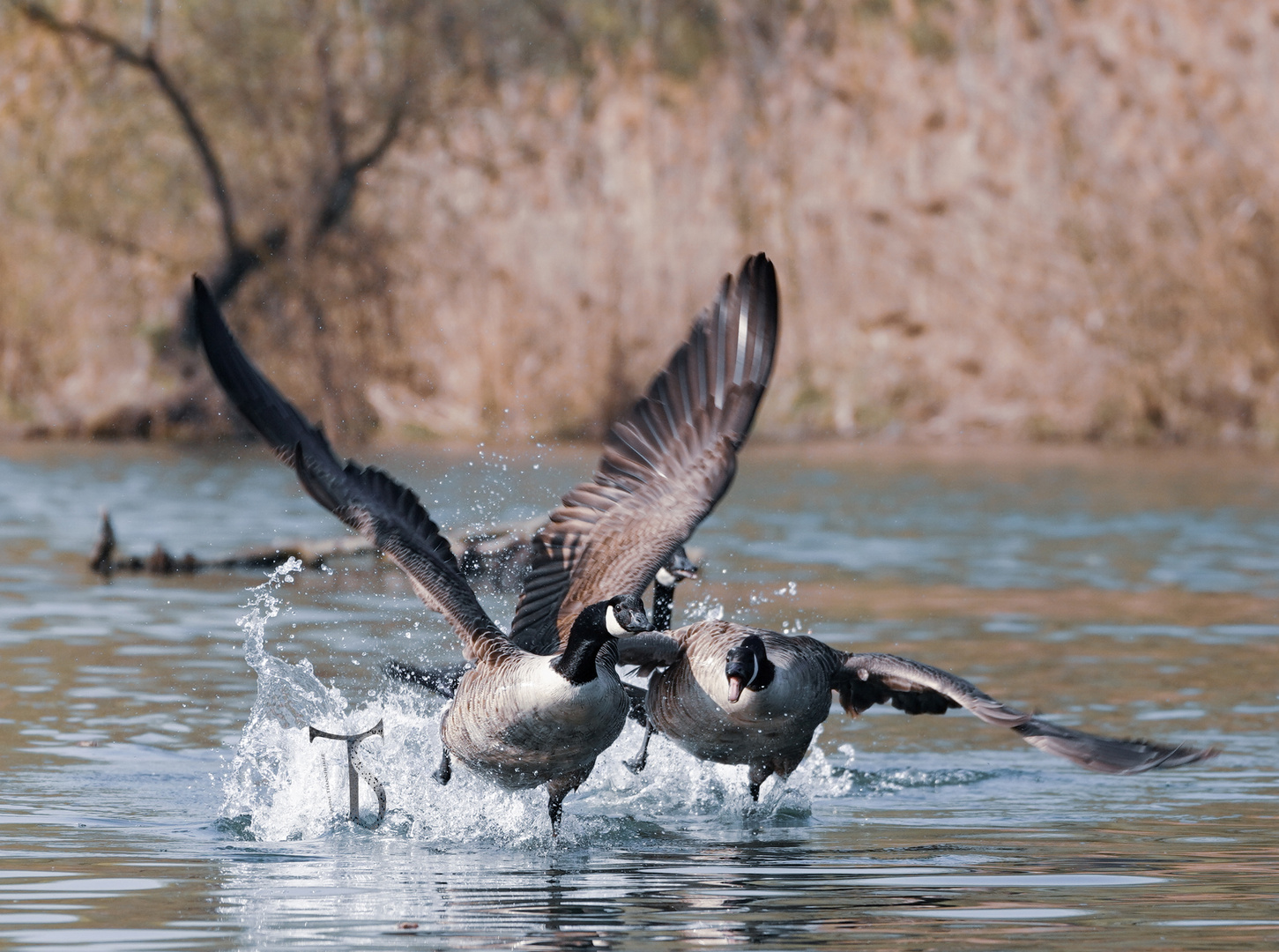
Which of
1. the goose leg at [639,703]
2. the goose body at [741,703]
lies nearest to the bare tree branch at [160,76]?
the goose leg at [639,703]

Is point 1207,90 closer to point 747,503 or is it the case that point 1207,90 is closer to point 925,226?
point 925,226

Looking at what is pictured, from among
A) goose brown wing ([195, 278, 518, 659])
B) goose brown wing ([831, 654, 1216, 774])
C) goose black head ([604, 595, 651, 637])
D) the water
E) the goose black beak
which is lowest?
the water

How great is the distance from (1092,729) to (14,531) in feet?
45.0

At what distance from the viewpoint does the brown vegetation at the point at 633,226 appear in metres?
33.6

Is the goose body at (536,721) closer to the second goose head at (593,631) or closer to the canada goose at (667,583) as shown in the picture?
the second goose head at (593,631)

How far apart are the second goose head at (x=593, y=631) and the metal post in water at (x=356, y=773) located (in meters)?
1.49

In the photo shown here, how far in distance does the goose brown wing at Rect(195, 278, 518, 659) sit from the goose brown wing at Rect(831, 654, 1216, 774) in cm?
169

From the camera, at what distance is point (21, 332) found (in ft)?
121

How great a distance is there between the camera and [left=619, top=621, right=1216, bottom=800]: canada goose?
865cm

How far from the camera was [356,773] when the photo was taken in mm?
9438

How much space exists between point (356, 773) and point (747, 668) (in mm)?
2053

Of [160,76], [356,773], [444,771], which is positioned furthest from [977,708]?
[160,76]

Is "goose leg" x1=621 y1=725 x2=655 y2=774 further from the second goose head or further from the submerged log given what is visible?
the submerged log

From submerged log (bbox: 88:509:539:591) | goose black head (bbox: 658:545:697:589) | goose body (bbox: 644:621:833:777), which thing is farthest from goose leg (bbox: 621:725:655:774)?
submerged log (bbox: 88:509:539:591)
